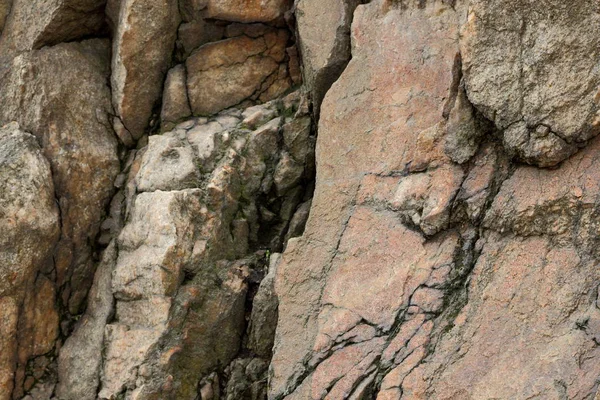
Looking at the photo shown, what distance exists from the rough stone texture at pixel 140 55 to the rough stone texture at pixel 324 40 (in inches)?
51.7

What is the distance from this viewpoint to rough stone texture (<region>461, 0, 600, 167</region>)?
15.8 feet

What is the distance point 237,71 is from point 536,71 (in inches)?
130

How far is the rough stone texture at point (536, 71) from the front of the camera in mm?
4820

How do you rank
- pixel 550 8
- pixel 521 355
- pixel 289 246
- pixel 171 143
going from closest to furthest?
pixel 521 355
pixel 550 8
pixel 289 246
pixel 171 143

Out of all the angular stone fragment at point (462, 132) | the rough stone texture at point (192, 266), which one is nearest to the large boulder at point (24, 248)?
the rough stone texture at point (192, 266)

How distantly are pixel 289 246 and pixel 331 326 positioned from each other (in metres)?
0.79

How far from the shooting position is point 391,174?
18.7 ft

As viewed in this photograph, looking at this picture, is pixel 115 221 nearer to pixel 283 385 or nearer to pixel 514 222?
pixel 283 385

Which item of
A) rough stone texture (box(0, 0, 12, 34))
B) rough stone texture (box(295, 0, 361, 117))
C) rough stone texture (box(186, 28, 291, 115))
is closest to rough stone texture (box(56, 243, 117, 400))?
rough stone texture (box(186, 28, 291, 115))

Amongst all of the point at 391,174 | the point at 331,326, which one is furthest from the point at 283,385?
the point at 391,174

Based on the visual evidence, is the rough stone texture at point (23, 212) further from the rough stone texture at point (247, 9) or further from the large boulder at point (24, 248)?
the rough stone texture at point (247, 9)

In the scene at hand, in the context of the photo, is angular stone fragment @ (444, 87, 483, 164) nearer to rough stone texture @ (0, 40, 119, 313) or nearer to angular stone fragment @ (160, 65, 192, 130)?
angular stone fragment @ (160, 65, 192, 130)

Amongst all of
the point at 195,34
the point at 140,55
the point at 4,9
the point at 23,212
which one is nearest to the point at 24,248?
the point at 23,212

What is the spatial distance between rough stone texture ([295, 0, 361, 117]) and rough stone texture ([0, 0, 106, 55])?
210cm
